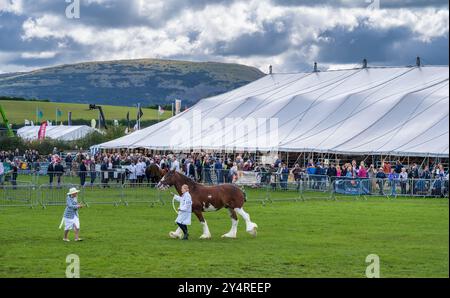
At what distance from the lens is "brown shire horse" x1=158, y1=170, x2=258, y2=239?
942 inches

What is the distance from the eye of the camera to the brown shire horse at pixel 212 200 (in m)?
23.9

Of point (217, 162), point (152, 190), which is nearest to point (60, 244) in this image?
point (152, 190)

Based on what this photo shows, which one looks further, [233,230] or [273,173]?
[273,173]

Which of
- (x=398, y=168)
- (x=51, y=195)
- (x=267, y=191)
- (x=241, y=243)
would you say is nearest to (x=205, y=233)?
(x=241, y=243)

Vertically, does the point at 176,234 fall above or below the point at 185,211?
below

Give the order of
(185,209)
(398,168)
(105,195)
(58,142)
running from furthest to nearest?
1. (58,142)
2. (398,168)
3. (105,195)
4. (185,209)

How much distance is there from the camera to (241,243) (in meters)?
22.8

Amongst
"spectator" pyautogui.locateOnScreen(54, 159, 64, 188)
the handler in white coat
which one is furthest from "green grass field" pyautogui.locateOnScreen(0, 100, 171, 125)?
the handler in white coat

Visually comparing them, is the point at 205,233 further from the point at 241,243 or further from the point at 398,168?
the point at 398,168

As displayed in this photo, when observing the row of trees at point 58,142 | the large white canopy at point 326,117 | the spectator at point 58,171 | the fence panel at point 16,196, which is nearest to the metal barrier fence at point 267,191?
the fence panel at point 16,196

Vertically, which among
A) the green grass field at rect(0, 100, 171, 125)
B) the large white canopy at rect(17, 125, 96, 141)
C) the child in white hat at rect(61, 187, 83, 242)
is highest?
the green grass field at rect(0, 100, 171, 125)

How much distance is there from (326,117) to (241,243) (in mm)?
33770

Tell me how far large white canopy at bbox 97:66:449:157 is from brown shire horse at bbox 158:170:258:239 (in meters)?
22.2

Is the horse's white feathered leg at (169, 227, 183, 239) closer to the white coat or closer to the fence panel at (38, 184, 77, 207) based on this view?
the white coat
